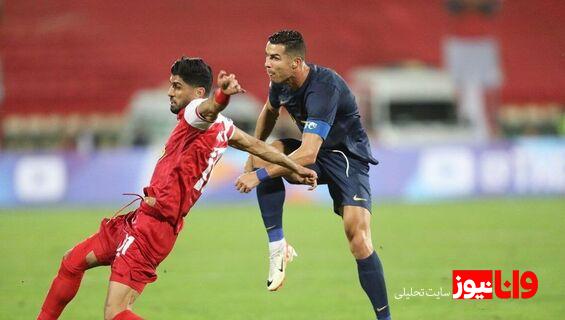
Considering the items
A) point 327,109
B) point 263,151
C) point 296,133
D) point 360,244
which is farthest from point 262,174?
point 296,133

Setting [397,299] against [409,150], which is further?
[409,150]

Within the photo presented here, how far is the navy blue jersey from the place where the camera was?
6.76m

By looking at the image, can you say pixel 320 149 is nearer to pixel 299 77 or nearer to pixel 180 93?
pixel 299 77

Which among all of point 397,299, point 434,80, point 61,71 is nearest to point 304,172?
point 397,299

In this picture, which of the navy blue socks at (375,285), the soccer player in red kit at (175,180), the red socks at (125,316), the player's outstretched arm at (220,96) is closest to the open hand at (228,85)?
the player's outstretched arm at (220,96)

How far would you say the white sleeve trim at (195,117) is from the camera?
586 cm

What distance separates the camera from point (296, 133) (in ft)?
75.9

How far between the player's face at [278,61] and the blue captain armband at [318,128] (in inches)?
17.6

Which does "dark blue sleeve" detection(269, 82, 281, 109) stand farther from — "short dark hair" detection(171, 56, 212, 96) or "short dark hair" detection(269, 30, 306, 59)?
"short dark hair" detection(171, 56, 212, 96)

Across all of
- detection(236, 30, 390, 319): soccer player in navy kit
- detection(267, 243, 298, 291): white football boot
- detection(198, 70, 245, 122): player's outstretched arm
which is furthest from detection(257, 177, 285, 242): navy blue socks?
detection(198, 70, 245, 122): player's outstretched arm

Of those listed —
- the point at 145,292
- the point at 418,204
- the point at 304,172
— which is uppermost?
the point at 304,172

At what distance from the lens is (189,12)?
29.7 meters

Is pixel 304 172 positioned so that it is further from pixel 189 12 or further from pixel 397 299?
pixel 189 12

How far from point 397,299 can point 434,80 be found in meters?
18.5
